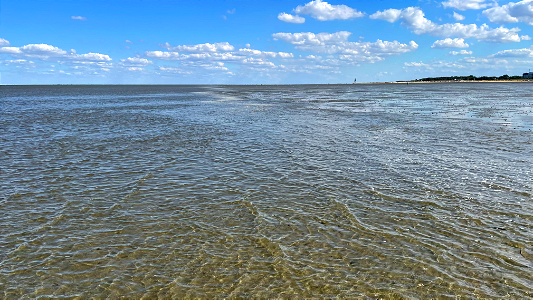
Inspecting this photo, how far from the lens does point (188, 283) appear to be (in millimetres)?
6594

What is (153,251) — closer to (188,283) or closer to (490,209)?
(188,283)

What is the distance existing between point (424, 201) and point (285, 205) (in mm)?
4424

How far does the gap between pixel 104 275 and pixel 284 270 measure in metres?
3.67

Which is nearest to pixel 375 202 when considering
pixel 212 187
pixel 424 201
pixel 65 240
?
pixel 424 201

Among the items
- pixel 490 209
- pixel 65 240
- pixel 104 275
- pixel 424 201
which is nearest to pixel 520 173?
pixel 490 209

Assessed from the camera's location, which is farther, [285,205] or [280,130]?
[280,130]

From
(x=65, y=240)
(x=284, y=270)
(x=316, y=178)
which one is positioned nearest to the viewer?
(x=284, y=270)

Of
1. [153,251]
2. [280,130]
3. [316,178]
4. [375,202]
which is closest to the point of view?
[153,251]

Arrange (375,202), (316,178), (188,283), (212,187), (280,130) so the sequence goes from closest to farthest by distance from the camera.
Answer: (188,283) → (375,202) → (212,187) → (316,178) → (280,130)

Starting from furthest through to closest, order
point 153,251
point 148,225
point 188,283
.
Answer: point 148,225, point 153,251, point 188,283

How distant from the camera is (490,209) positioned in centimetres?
997

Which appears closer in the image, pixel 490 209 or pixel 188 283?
pixel 188 283

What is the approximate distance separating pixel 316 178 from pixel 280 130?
553 inches

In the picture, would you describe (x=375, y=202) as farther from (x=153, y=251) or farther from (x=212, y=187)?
(x=153, y=251)
